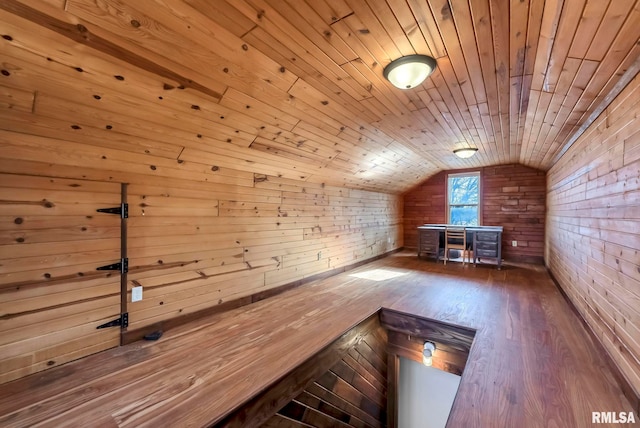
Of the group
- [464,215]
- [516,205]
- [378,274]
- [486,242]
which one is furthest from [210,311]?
[516,205]

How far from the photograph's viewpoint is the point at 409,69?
73.3 inches

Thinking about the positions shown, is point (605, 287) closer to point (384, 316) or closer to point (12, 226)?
point (384, 316)

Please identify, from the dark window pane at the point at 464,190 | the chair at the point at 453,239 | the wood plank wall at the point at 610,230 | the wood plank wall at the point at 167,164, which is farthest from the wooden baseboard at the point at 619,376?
the dark window pane at the point at 464,190

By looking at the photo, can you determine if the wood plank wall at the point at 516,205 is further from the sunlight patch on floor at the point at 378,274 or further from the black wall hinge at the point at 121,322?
the black wall hinge at the point at 121,322

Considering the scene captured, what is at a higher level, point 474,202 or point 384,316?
point 474,202

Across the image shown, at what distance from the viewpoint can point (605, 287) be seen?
6.59ft

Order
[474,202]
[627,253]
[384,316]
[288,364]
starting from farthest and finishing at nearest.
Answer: [474,202] → [384,316] → [288,364] → [627,253]

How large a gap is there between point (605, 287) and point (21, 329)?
4198mm

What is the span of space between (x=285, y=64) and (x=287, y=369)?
2.21 m

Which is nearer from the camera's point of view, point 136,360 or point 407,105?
point 136,360

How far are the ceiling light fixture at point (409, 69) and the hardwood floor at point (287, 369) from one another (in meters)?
2.17

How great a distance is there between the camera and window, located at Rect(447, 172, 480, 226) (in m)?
6.37

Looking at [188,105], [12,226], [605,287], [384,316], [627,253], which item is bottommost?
[384,316]

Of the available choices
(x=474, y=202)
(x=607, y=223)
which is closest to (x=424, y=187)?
(x=474, y=202)
